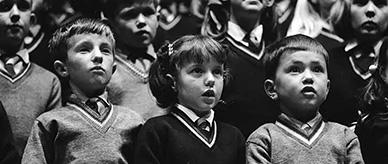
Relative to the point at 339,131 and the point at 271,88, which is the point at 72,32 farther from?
the point at 339,131

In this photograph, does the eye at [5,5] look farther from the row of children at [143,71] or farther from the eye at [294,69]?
the eye at [294,69]

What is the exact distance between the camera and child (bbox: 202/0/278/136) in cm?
333

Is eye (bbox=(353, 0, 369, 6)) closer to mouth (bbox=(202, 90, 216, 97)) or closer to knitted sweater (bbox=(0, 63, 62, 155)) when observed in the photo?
mouth (bbox=(202, 90, 216, 97))

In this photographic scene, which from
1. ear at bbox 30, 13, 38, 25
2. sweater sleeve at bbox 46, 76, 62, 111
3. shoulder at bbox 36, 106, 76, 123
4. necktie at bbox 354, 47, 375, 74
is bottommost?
sweater sleeve at bbox 46, 76, 62, 111

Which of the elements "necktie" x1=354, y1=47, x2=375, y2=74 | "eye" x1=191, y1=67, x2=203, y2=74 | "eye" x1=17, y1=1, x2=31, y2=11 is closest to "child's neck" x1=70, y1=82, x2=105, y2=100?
"eye" x1=191, y1=67, x2=203, y2=74

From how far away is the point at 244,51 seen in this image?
11.2 feet

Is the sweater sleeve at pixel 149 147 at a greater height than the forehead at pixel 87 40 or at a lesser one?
lesser

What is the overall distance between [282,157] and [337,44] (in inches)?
43.1

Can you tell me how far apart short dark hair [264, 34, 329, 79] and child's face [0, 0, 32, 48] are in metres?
1.08

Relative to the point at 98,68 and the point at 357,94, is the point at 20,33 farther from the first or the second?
the point at 357,94

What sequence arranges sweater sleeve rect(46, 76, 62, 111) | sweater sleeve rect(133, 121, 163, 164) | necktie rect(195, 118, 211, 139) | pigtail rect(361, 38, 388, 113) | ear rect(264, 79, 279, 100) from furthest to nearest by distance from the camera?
1. sweater sleeve rect(46, 76, 62, 111)
2. pigtail rect(361, 38, 388, 113)
3. ear rect(264, 79, 279, 100)
4. necktie rect(195, 118, 211, 139)
5. sweater sleeve rect(133, 121, 163, 164)

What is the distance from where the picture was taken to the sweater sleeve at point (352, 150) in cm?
279

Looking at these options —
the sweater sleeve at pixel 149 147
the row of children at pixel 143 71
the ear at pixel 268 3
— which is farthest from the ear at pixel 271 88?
the ear at pixel 268 3

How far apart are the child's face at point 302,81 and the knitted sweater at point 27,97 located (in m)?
1.00
